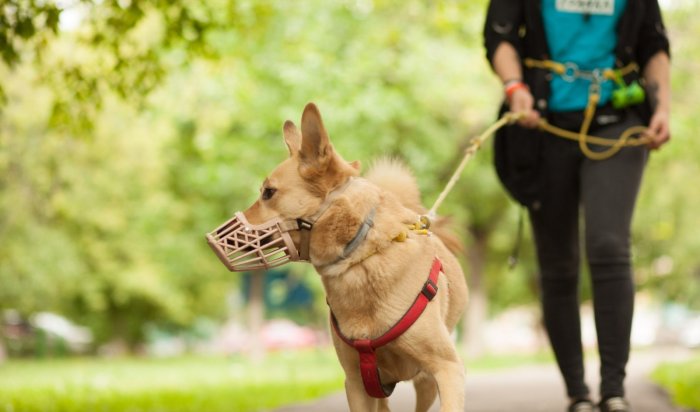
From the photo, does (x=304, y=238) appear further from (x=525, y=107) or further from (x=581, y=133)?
(x=581, y=133)

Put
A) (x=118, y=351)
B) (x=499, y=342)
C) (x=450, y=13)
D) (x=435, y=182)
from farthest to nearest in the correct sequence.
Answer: (x=499, y=342)
(x=118, y=351)
(x=435, y=182)
(x=450, y=13)

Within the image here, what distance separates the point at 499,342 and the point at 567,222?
70033 millimetres

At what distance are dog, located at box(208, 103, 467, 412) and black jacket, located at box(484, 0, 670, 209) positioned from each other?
5.90 ft

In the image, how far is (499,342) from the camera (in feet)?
243

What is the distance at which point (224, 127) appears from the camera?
908 inches

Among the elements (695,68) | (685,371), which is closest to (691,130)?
(695,68)

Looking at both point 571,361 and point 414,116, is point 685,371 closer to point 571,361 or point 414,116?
point 571,361

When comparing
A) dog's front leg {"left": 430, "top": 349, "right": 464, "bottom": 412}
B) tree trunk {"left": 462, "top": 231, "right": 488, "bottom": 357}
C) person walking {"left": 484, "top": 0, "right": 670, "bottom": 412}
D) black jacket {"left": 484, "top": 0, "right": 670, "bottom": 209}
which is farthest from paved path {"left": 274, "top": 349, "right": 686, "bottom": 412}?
tree trunk {"left": 462, "top": 231, "right": 488, "bottom": 357}

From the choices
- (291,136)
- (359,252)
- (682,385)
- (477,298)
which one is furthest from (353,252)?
(477,298)

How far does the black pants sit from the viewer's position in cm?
509

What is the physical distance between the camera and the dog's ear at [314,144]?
368cm

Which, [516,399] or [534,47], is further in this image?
[516,399]

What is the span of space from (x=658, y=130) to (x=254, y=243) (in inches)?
106

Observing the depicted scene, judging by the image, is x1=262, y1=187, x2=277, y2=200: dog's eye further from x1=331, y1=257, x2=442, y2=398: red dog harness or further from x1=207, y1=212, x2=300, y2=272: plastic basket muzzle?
x1=331, y1=257, x2=442, y2=398: red dog harness
